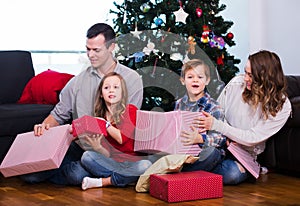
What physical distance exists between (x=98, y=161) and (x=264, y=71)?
1031mm

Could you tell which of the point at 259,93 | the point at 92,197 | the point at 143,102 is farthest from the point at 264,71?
the point at 92,197

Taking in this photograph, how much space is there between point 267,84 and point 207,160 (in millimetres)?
526

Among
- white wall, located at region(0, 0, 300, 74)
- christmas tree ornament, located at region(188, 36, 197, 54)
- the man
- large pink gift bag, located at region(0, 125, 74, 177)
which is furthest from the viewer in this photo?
white wall, located at region(0, 0, 300, 74)

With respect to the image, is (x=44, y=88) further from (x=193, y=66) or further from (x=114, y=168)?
(x=193, y=66)

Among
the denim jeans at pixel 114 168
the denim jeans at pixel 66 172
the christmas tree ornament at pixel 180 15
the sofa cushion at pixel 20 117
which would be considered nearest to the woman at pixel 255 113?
the denim jeans at pixel 114 168

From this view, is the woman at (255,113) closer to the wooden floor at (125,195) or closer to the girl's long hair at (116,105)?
the wooden floor at (125,195)

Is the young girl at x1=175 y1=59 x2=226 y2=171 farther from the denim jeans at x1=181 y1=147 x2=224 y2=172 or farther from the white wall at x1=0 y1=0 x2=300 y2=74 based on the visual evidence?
the white wall at x1=0 y1=0 x2=300 y2=74

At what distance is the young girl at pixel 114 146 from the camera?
3527 millimetres

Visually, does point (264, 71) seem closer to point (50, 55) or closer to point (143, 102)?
point (143, 102)

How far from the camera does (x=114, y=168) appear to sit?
3.56m

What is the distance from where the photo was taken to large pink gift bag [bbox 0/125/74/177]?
11.2 ft

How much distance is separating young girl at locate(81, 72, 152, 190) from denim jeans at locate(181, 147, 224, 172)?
0.23 metres

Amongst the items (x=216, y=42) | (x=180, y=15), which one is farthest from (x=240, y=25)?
(x=180, y=15)

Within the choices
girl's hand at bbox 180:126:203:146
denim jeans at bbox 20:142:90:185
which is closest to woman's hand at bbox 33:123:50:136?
denim jeans at bbox 20:142:90:185
